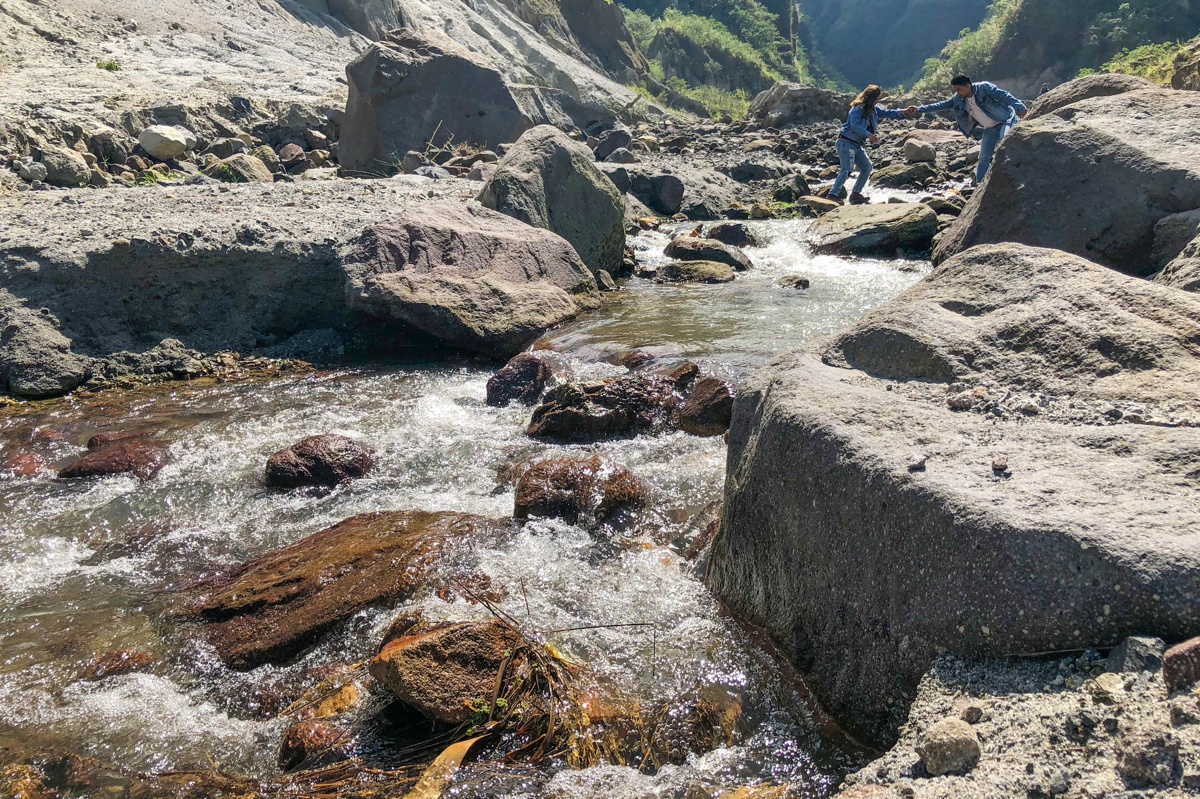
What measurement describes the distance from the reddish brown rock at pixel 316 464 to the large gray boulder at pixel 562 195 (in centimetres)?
454

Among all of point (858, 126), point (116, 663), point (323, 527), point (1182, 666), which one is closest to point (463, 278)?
point (323, 527)

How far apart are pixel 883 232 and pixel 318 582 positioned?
923 centimetres

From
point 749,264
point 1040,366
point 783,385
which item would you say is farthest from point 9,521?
point 749,264

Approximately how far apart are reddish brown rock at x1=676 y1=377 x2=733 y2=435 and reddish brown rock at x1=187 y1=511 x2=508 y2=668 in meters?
1.77

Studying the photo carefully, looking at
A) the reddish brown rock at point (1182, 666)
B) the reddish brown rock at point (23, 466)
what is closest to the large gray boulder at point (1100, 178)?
the reddish brown rock at point (1182, 666)

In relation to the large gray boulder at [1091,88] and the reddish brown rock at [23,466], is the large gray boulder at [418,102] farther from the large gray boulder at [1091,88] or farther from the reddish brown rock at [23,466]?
the large gray boulder at [1091,88]

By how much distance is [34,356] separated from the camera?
6453 mm

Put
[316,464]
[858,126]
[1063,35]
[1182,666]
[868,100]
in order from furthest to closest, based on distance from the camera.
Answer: [1063,35] → [858,126] → [868,100] → [316,464] → [1182,666]

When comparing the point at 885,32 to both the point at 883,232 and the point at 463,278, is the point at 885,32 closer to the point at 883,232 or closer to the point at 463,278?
the point at 883,232

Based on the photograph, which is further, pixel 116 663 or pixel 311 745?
pixel 116 663

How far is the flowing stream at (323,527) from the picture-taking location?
273 centimetres

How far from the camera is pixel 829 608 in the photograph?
98.3 inches

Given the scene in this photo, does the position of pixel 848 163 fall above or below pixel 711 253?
above

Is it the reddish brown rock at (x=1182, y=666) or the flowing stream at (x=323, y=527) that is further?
the flowing stream at (x=323, y=527)
